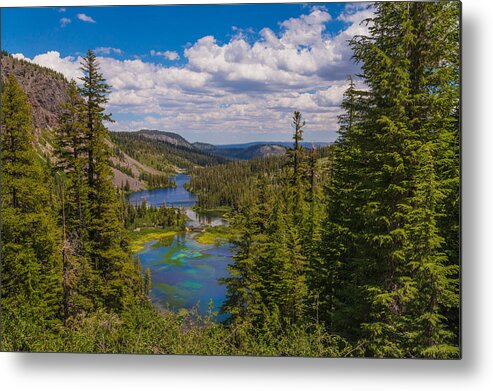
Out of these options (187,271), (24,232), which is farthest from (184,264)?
(24,232)

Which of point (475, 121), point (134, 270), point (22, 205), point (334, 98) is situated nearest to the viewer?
point (475, 121)

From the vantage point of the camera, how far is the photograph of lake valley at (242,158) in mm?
5090

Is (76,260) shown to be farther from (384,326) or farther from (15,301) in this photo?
(384,326)

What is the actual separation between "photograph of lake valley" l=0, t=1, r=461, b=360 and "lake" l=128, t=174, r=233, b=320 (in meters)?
0.05

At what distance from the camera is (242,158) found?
327 inches

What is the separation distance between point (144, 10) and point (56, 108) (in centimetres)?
327

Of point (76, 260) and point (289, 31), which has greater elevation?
point (289, 31)

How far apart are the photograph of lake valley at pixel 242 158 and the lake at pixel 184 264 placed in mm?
51

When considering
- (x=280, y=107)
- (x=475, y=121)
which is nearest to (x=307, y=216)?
(x=280, y=107)

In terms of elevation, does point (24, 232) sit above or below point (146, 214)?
below

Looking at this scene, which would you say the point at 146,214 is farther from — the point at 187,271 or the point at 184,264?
the point at 187,271

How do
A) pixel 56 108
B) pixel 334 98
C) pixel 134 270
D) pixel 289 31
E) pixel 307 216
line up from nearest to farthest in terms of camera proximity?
pixel 289 31 < pixel 334 98 < pixel 56 108 < pixel 134 270 < pixel 307 216

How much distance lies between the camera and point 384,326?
5207mm

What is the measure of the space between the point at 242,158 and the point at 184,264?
271cm
